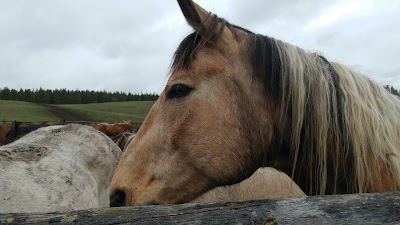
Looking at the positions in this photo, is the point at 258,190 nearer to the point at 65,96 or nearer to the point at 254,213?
the point at 254,213

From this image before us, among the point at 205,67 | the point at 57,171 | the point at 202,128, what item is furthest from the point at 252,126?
the point at 57,171

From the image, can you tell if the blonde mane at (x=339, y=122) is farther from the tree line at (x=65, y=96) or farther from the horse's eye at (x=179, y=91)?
the tree line at (x=65, y=96)

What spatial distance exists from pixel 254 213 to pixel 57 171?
3135 mm

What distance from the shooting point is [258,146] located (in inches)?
95.0

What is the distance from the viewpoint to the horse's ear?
249cm

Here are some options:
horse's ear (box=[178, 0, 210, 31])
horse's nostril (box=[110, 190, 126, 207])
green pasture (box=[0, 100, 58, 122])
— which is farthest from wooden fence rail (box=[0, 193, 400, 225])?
green pasture (box=[0, 100, 58, 122])

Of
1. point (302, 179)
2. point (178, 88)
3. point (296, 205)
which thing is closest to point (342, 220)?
point (296, 205)

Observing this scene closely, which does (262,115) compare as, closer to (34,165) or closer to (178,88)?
(178,88)

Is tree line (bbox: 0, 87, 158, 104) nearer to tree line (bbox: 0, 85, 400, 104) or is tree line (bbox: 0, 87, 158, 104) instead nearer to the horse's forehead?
tree line (bbox: 0, 85, 400, 104)

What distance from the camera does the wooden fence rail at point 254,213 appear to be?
1182 mm

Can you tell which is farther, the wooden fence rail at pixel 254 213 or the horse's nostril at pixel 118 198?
the horse's nostril at pixel 118 198

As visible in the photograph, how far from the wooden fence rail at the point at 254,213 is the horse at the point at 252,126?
0.97m

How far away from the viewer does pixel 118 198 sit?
8.13ft

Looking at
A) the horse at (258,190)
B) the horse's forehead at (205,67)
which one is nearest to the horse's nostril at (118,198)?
the horse's forehead at (205,67)
